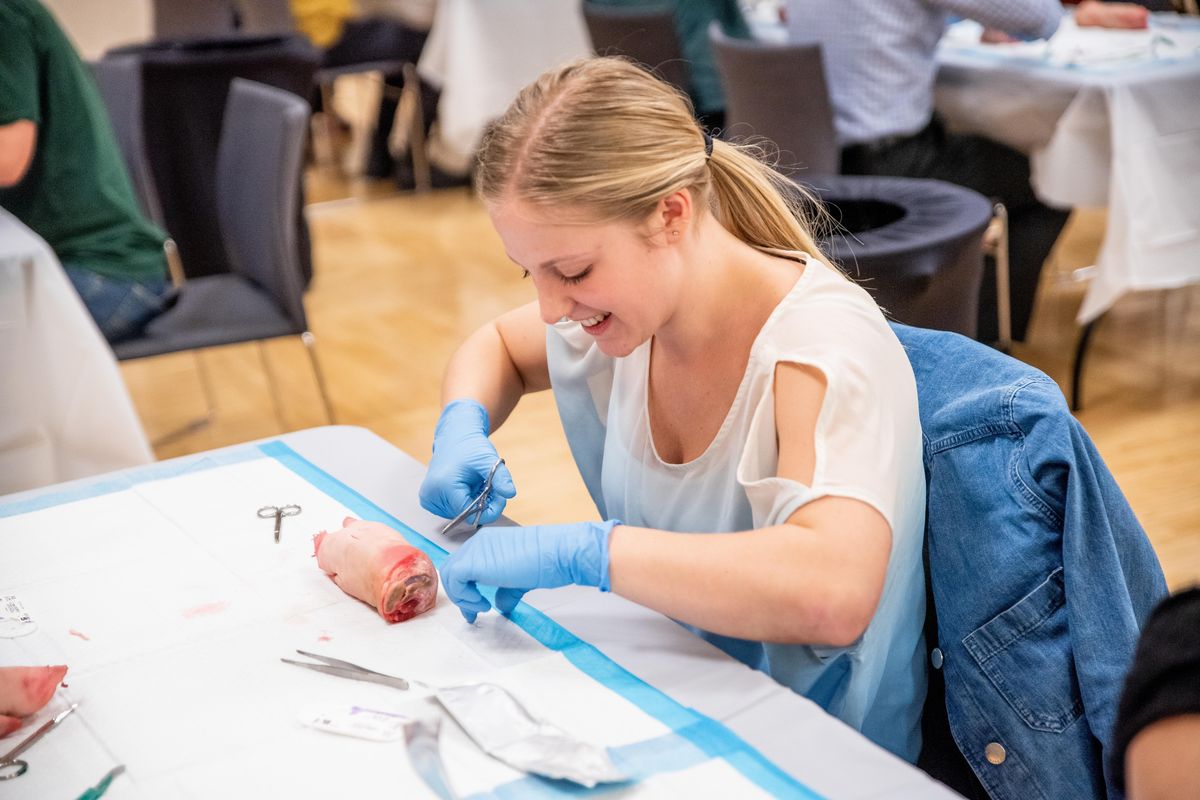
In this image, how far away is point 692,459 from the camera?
118 centimetres

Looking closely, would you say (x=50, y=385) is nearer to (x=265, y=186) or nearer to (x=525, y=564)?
(x=265, y=186)

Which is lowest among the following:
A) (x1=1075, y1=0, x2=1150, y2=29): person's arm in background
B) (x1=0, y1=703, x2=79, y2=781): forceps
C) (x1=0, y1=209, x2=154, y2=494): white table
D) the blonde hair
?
(x1=0, y1=209, x2=154, y2=494): white table

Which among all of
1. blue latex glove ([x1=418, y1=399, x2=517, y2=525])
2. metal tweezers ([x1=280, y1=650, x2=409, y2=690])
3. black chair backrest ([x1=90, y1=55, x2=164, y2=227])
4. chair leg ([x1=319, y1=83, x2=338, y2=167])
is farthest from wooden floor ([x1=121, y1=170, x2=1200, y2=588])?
metal tweezers ([x1=280, y1=650, x2=409, y2=690])

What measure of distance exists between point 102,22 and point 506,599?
14.3 ft

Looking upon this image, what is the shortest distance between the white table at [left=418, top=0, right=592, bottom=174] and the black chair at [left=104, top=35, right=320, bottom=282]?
1043 millimetres

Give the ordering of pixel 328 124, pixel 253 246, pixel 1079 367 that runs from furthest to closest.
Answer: pixel 328 124 < pixel 1079 367 < pixel 253 246

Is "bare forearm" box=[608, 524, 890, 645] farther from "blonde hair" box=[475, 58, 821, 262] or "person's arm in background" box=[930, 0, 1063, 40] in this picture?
"person's arm in background" box=[930, 0, 1063, 40]

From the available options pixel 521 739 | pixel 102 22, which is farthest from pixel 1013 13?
pixel 102 22

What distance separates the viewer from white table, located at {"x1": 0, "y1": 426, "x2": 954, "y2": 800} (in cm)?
79

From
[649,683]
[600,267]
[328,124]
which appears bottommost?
[328,124]

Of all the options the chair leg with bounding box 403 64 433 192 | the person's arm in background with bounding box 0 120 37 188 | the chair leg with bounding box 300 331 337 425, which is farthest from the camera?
the chair leg with bounding box 403 64 433 192

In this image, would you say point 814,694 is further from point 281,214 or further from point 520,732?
point 281,214

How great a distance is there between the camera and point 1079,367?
9.09 ft

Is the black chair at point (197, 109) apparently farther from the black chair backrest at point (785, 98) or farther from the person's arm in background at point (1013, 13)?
the person's arm in background at point (1013, 13)
